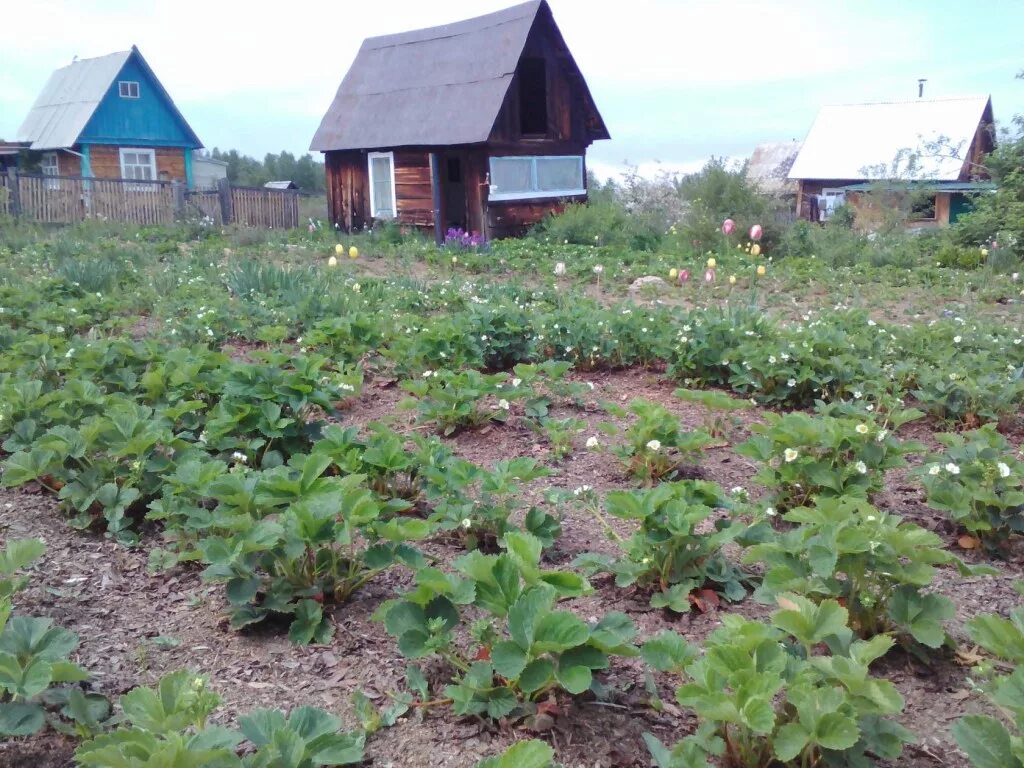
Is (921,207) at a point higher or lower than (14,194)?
lower

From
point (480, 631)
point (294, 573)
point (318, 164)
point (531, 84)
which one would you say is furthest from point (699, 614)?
point (318, 164)

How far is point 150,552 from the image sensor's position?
301 centimetres

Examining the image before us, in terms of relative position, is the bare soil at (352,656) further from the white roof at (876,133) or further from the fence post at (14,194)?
the white roof at (876,133)

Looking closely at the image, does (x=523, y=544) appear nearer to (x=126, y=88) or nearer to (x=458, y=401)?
(x=458, y=401)

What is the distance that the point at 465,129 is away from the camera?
17.2 metres

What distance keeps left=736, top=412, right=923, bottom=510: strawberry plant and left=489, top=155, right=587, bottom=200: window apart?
589 inches

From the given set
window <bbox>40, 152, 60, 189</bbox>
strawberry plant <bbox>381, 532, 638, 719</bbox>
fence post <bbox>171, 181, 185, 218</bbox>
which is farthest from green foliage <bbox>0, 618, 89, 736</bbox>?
window <bbox>40, 152, 60, 189</bbox>

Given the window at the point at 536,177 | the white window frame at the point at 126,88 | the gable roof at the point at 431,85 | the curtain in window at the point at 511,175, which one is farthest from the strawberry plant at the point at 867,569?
the white window frame at the point at 126,88

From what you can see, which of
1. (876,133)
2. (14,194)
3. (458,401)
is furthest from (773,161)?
(458,401)

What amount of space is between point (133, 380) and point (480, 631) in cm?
287

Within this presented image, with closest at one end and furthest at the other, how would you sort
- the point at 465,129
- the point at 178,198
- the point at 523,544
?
the point at 523,544, the point at 465,129, the point at 178,198

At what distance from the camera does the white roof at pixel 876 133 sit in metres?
31.1

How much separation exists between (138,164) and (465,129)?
611 inches

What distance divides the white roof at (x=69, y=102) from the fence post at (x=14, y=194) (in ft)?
30.8
